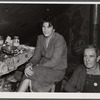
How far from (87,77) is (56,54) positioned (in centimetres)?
32

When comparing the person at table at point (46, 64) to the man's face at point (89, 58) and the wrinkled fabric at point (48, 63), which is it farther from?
the man's face at point (89, 58)

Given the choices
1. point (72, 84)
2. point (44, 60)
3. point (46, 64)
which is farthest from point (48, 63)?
point (72, 84)

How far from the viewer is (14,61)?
2.06m

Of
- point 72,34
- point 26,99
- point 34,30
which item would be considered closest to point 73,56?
point 72,34

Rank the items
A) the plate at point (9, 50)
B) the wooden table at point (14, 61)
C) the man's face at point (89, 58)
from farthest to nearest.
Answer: the plate at point (9, 50) < the wooden table at point (14, 61) < the man's face at point (89, 58)

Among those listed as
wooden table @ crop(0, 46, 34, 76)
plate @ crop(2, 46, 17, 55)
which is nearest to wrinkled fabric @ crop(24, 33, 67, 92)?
wooden table @ crop(0, 46, 34, 76)

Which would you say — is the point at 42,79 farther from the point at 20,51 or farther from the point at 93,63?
the point at 20,51

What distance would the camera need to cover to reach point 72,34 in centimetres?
403

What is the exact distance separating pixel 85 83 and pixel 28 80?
0.42 m

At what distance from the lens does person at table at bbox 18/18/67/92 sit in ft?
5.98

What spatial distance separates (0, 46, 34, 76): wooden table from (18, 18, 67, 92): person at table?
0.15 m

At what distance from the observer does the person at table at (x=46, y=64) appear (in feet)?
5.98

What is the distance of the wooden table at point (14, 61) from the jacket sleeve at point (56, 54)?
28cm

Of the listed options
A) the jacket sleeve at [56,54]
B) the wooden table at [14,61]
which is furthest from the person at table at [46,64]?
the wooden table at [14,61]
